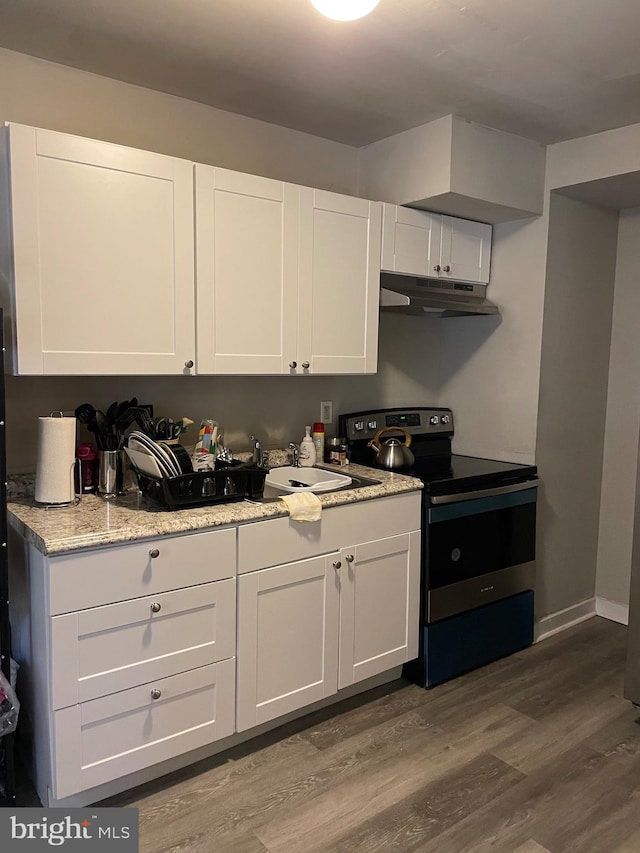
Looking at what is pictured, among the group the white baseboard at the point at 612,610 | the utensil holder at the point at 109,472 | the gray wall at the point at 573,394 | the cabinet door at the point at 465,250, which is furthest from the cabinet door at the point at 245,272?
the white baseboard at the point at 612,610

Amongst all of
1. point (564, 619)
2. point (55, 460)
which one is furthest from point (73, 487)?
point (564, 619)

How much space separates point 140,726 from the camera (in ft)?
6.41

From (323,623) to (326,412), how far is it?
3.56 feet

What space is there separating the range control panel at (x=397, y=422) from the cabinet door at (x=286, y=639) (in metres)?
0.92

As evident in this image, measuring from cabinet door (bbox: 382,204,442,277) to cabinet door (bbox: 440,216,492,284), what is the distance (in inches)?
2.3

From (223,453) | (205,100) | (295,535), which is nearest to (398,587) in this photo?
(295,535)

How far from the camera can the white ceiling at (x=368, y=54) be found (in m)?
Answer: 1.88

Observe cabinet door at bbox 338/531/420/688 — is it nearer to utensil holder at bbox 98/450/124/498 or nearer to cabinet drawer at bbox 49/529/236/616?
cabinet drawer at bbox 49/529/236/616

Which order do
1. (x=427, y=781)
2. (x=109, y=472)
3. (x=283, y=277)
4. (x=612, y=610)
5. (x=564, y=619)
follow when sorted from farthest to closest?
(x=612, y=610) → (x=564, y=619) → (x=283, y=277) → (x=109, y=472) → (x=427, y=781)

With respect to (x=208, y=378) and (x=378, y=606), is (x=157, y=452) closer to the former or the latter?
(x=208, y=378)

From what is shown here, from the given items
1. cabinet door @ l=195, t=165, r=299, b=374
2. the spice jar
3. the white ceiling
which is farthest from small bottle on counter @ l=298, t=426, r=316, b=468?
the white ceiling

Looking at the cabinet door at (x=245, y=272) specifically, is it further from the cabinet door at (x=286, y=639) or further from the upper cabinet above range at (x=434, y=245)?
the cabinet door at (x=286, y=639)

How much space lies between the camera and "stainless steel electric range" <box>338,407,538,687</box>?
106 inches

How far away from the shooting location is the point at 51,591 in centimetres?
174
